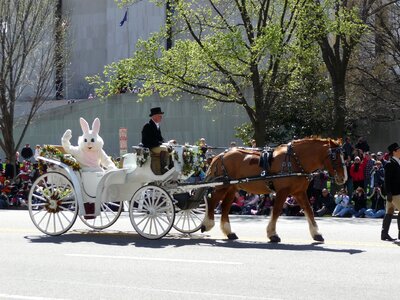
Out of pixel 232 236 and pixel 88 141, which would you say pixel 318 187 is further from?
pixel 88 141

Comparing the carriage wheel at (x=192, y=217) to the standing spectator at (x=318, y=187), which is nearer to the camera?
the carriage wheel at (x=192, y=217)

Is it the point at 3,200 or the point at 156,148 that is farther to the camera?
the point at 3,200

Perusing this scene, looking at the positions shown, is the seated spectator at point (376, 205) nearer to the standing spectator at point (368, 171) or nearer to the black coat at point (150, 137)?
the standing spectator at point (368, 171)

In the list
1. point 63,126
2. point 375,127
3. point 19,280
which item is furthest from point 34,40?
point 19,280

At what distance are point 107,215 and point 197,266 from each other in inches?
227

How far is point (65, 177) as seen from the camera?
1630 centimetres

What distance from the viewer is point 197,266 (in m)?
12.1

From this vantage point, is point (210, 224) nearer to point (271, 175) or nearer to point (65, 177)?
point (271, 175)

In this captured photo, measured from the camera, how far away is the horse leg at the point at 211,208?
15805 millimetres

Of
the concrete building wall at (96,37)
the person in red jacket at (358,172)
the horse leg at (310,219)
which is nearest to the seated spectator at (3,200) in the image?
the person in red jacket at (358,172)

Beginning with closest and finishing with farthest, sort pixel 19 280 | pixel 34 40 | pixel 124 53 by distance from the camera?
pixel 19 280, pixel 34 40, pixel 124 53

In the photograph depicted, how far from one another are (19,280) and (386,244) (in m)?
6.70

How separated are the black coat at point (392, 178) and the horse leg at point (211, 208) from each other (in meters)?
3.07

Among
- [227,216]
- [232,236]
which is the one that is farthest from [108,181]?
[232,236]
